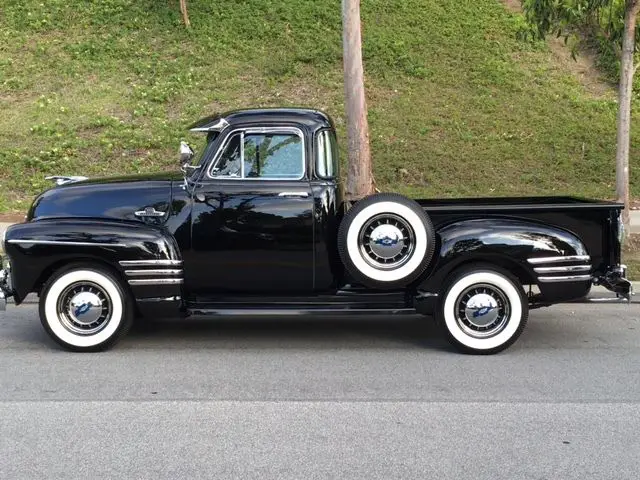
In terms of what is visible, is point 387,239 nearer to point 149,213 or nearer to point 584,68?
point 149,213

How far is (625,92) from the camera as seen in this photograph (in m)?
10.3

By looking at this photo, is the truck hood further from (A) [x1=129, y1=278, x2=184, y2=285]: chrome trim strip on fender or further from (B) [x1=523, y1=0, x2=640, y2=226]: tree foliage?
(B) [x1=523, y1=0, x2=640, y2=226]: tree foliage

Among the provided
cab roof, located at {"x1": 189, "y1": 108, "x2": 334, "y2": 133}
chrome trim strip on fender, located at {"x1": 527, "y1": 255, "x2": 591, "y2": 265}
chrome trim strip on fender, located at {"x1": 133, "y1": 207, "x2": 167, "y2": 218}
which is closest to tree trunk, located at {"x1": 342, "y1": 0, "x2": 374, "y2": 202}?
cab roof, located at {"x1": 189, "y1": 108, "x2": 334, "y2": 133}

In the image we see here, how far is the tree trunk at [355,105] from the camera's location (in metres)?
10.8

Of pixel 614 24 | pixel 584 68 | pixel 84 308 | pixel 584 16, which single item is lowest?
pixel 84 308

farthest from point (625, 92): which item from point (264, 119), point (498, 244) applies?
point (264, 119)

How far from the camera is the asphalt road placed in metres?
3.96

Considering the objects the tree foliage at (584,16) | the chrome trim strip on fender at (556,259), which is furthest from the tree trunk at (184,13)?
the chrome trim strip on fender at (556,259)

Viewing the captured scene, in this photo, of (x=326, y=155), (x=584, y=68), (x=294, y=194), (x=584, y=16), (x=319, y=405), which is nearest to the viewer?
(x=319, y=405)

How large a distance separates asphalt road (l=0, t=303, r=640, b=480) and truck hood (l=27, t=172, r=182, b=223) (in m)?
1.22

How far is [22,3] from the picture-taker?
2322 centimetres

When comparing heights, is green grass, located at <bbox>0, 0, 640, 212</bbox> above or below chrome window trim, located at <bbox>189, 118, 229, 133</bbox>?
above

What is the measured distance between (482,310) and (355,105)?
19.1ft

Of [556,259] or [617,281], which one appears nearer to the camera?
[556,259]
